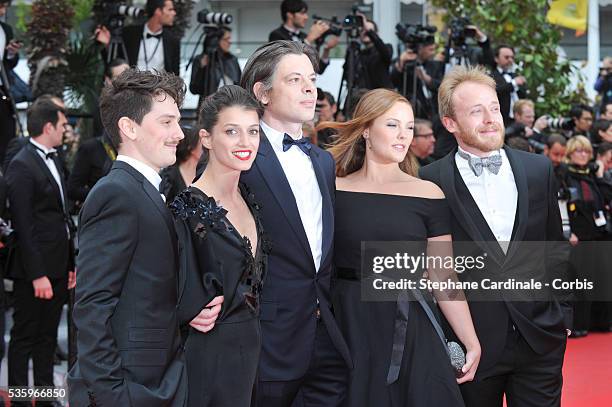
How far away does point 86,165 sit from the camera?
5988 millimetres

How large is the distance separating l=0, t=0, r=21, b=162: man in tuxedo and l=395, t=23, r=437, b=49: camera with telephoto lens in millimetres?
3119

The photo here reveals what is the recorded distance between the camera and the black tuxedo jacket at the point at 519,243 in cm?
346

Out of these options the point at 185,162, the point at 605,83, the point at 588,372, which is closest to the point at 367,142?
the point at 185,162

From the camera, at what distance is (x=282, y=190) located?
334cm

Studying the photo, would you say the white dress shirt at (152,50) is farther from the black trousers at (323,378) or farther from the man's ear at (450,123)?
the black trousers at (323,378)

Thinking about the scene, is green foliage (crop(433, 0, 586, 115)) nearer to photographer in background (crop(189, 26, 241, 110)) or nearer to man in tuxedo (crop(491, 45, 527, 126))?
man in tuxedo (crop(491, 45, 527, 126))

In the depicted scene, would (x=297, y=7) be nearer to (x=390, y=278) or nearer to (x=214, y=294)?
(x=390, y=278)

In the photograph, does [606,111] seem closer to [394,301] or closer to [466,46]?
[466,46]

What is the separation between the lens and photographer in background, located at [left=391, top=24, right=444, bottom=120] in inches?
325

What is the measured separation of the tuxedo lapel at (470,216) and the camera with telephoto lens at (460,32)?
16.0 ft

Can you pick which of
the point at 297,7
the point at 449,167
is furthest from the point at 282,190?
the point at 297,7

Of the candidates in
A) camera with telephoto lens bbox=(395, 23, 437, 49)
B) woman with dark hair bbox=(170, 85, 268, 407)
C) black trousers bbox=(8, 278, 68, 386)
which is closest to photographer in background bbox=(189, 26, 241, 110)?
camera with telephoto lens bbox=(395, 23, 437, 49)

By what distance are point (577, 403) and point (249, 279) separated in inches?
114

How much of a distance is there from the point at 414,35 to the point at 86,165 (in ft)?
11.1
